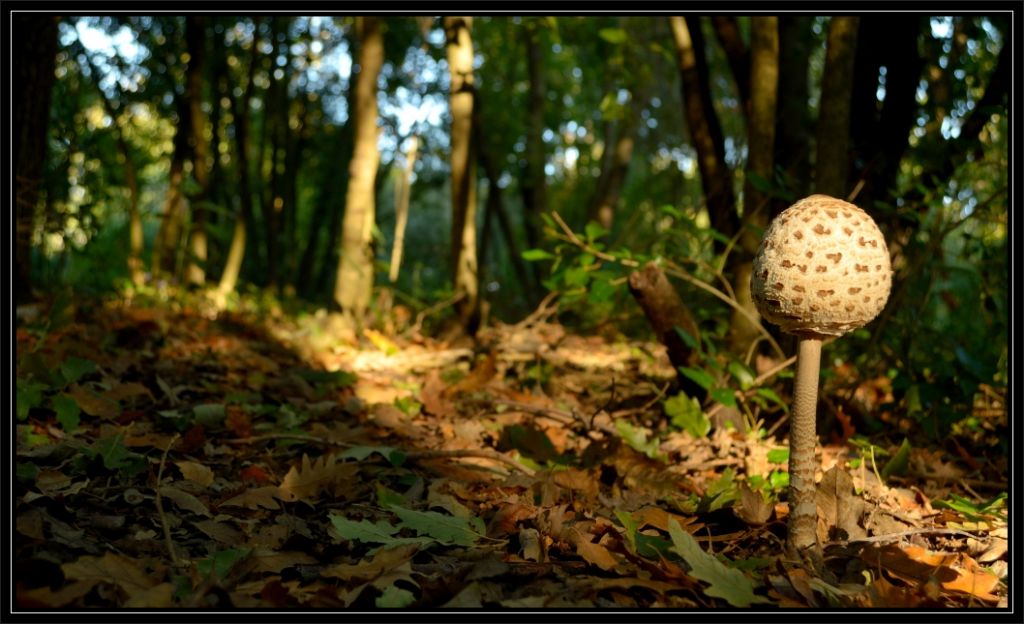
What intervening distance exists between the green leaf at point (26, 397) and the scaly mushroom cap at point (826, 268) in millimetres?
2820

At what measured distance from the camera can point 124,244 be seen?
8.70 metres

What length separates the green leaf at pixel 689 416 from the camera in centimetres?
395

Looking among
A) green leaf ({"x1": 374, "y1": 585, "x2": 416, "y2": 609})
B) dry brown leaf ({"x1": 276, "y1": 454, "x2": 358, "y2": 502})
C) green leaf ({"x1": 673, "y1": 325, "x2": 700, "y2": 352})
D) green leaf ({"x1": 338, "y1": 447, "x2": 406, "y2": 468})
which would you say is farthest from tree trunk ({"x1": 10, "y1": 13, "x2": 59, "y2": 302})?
green leaf ({"x1": 374, "y1": 585, "x2": 416, "y2": 609})

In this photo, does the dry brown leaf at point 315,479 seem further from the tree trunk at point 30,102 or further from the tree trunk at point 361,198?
the tree trunk at point 361,198

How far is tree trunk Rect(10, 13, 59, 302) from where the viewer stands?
207 inches

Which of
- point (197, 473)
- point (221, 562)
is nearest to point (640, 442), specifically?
point (197, 473)

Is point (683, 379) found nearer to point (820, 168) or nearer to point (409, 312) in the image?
point (820, 168)

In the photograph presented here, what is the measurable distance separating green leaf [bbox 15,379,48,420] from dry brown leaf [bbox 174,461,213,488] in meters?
0.71

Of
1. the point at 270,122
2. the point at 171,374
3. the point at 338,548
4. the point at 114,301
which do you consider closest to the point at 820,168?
the point at 338,548

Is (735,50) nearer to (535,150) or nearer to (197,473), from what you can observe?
(197,473)

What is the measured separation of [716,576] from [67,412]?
2645 mm

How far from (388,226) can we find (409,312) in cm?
1382

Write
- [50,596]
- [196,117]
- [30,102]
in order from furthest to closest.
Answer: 1. [196,117]
2. [30,102]
3. [50,596]

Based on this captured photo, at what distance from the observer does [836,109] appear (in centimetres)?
423
